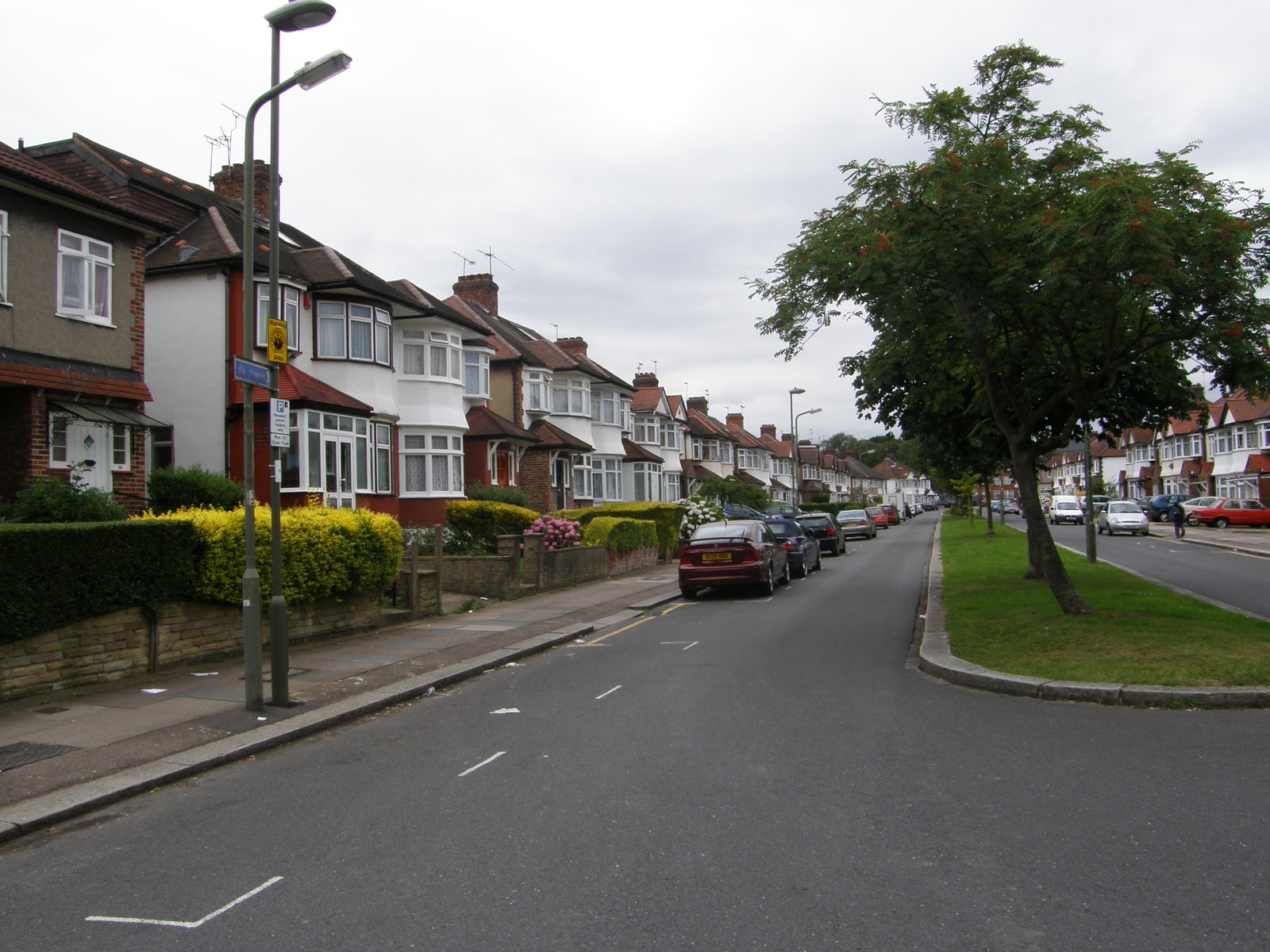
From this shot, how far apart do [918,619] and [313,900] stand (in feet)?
39.2

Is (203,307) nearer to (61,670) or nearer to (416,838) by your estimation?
(61,670)

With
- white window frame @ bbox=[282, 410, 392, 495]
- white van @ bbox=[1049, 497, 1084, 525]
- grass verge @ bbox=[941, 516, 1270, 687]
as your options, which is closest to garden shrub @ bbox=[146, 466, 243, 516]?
white window frame @ bbox=[282, 410, 392, 495]

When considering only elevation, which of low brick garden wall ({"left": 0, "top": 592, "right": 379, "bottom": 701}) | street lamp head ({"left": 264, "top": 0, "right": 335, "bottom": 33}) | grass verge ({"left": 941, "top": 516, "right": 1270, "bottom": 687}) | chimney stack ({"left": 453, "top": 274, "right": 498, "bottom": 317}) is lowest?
grass verge ({"left": 941, "top": 516, "right": 1270, "bottom": 687})

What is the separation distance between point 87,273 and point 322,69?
10561mm

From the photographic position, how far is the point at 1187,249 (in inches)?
380

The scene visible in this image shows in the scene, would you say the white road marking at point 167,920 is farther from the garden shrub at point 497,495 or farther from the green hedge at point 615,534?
the garden shrub at point 497,495

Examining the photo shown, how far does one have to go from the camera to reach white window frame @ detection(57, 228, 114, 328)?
15.8 metres

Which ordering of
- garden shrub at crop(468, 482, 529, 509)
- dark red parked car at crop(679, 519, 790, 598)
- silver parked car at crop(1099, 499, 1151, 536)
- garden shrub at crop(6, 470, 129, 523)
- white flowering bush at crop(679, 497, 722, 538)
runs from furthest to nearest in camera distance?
1. silver parked car at crop(1099, 499, 1151, 536)
2. white flowering bush at crop(679, 497, 722, 538)
3. garden shrub at crop(468, 482, 529, 509)
4. dark red parked car at crop(679, 519, 790, 598)
5. garden shrub at crop(6, 470, 129, 523)

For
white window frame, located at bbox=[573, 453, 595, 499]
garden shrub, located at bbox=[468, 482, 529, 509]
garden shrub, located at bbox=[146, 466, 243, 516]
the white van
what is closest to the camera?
garden shrub, located at bbox=[146, 466, 243, 516]

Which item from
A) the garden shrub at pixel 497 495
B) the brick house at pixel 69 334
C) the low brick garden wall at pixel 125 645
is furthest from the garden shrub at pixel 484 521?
the low brick garden wall at pixel 125 645

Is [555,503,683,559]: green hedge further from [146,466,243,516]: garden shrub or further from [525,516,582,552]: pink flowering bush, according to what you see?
[146,466,243,516]: garden shrub

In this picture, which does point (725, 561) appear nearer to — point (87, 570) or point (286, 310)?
point (87, 570)

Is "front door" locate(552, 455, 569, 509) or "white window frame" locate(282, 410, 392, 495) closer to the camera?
"white window frame" locate(282, 410, 392, 495)

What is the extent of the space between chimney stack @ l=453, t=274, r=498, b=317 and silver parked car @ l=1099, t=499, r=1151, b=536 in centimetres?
3047
